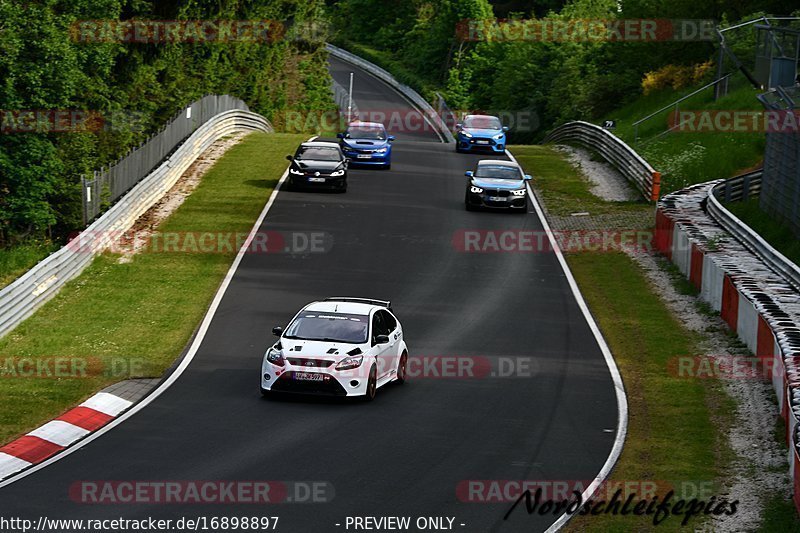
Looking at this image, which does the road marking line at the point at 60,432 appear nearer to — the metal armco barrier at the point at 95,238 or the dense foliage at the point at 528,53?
the metal armco barrier at the point at 95,238

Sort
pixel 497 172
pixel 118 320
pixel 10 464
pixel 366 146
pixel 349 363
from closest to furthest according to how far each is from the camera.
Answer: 1. pixel 10 464
2. pixel 349 363
3. pixel 118 320
4. pixel 497 172
5. pixel 366 146

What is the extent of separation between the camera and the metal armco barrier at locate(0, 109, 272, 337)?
25297mm

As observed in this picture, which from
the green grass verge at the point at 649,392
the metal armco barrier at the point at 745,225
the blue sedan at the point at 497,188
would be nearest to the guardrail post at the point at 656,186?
the metal armco barrier at the point at 745,225

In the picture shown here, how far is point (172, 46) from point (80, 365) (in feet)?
95.6

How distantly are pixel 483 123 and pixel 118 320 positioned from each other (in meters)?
30.9

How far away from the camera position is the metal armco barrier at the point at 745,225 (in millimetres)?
25839

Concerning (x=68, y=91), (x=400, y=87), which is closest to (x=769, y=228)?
(x=68, y=91)

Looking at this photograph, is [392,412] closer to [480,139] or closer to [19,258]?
[19,258]

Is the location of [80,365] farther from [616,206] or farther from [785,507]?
[616,206]

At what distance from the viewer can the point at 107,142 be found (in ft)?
149

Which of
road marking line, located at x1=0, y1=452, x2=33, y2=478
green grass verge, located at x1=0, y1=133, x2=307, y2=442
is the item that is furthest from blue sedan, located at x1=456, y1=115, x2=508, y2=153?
road marking line, located at x1=0, y1=452, x2=33, y2=478

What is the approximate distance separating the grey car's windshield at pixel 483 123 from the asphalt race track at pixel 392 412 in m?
19.3

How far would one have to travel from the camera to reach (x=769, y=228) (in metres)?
33.6

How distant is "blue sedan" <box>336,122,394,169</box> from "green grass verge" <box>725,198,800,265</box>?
14.3 metres
